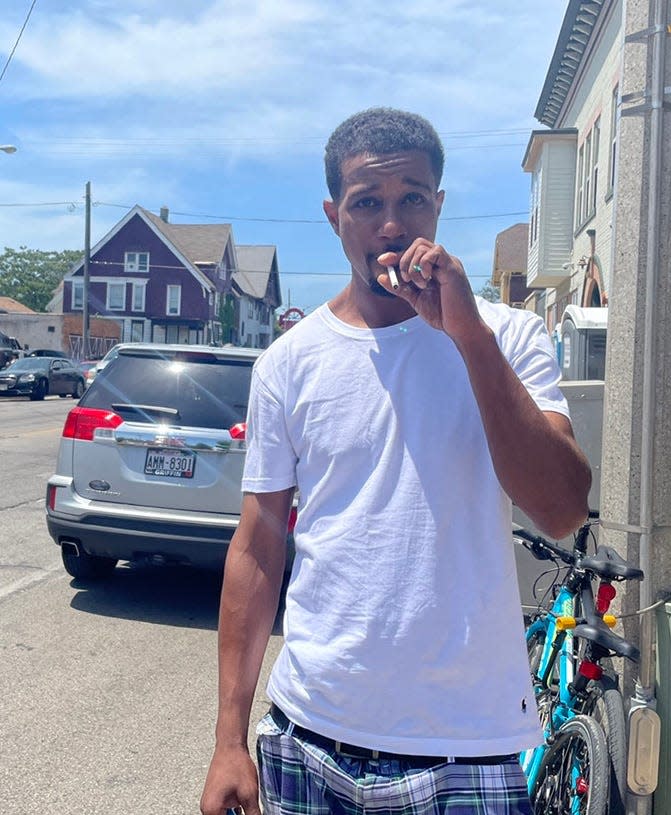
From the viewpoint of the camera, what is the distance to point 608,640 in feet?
8.82

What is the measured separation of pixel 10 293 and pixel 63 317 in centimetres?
3671

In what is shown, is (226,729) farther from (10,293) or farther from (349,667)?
(10,293)

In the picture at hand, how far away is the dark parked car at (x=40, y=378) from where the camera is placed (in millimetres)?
29031

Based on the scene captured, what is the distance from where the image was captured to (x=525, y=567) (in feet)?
14.3

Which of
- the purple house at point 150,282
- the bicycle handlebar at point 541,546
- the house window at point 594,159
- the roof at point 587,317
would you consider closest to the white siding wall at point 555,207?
the house window at point 594,159

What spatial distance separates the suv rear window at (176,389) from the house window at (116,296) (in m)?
48.9

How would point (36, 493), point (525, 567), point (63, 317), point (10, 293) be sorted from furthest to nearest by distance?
1. point (10, 293)
2. point (63, 317)
3. point (36, 493)
4. point (525, 567)

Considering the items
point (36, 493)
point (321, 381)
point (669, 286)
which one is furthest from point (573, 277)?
point (321, 381)

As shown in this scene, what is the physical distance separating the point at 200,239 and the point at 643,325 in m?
55.9

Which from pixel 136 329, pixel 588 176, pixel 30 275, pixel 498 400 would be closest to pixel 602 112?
pixel 588 176

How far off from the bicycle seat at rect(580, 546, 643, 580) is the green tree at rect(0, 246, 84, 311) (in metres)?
87.0

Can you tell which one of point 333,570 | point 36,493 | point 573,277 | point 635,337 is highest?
point 573,277

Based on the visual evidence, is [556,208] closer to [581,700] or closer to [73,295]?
[581,700]

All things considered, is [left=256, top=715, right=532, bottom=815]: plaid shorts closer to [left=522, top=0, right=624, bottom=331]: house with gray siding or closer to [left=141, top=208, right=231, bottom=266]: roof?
[left=522, top=0, right=624, bottom=331]: house with gray siding
